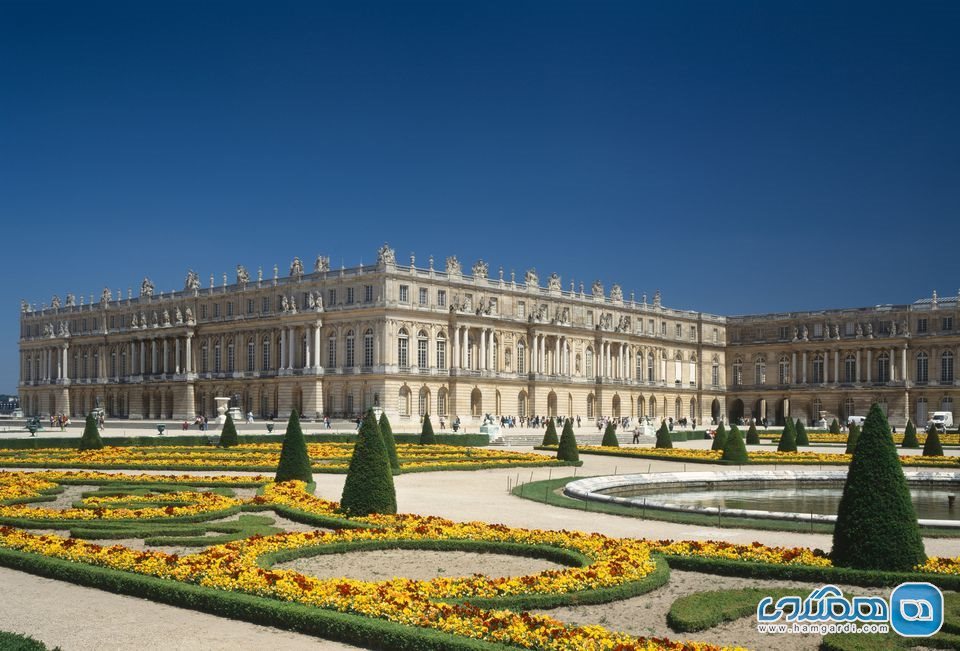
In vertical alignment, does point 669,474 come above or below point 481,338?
below

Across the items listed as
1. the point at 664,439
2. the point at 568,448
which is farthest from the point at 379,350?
the point at 568,448

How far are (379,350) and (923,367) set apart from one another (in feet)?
163

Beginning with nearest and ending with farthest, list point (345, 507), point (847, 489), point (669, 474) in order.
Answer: point (847, 489) < point (345, 507) < point (669, 474)

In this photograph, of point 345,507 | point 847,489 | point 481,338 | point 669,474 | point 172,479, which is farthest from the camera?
point 481,338

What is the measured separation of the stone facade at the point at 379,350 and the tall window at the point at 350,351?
6.7 inches

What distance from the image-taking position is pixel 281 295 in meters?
79.2

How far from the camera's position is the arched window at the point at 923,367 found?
86.9 meters

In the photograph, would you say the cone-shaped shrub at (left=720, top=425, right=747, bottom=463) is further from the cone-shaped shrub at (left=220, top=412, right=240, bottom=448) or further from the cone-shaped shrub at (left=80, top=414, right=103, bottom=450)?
the cone-shaped shrub at (left=80, top=414, right=103, bottom=450)

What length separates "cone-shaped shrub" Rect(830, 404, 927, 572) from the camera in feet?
39.6

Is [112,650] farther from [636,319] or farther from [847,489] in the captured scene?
[636,319]

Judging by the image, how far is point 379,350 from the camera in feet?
232

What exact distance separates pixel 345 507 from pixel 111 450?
20134 mm

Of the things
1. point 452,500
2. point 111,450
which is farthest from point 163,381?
point 452,500

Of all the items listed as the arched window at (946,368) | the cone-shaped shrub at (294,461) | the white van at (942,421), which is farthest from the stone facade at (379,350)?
the cone-shaped shrub at (294,461)
